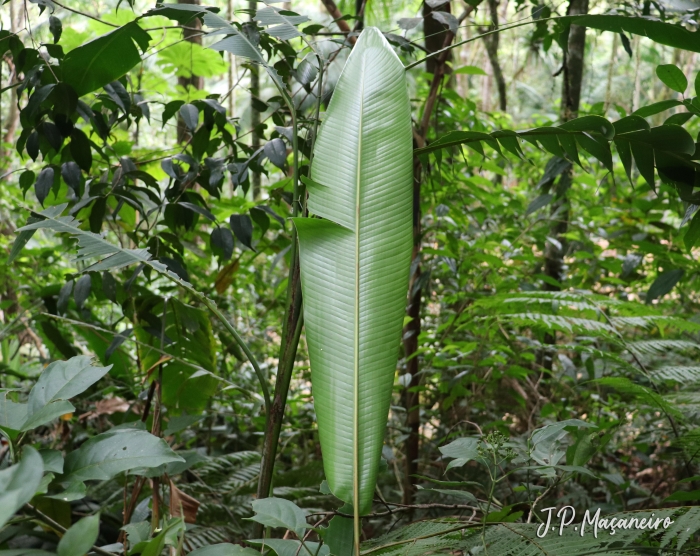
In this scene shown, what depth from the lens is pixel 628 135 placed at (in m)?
0.99

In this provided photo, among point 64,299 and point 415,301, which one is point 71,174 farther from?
point 415,301

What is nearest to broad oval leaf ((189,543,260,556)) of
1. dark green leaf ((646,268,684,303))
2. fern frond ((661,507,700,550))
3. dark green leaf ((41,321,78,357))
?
fern frond ((661,507,700,550))

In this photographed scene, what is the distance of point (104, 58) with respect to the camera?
3.90ft

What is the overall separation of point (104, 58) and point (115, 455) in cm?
86

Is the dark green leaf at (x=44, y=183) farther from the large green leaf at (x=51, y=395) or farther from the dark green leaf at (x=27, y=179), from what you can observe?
the large green leaf at (x=51, y=395)

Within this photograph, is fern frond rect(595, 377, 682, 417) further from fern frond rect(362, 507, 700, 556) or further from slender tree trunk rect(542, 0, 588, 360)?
slender tree trunk rect(542, 0, 588, 360)

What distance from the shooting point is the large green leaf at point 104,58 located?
1152mm

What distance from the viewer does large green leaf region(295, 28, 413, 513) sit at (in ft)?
2.66

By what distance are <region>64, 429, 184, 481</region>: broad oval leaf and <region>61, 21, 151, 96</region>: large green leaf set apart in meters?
0.80

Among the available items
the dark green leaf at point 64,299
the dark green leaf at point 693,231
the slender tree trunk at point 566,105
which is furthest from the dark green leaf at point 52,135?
the slender tree trunk at point 566,105

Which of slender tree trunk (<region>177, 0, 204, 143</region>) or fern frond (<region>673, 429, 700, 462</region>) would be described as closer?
fern frond (<region>673, 429, 700, 462</region>)

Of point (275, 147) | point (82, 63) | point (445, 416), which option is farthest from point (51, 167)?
Result: point (445, 416)

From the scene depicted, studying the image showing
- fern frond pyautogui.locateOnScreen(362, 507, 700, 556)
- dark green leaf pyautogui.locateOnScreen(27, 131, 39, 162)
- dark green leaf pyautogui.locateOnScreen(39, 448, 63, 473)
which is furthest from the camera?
dark green leaf pyautogui.locateOnScreen(27, 131, 39, 162)

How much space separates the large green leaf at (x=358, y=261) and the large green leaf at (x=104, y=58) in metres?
0.49
